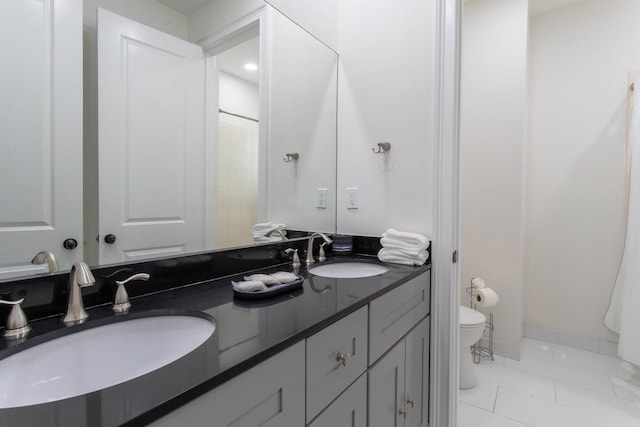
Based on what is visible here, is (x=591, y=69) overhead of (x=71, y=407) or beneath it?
overhead

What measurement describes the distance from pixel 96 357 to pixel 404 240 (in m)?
1.17

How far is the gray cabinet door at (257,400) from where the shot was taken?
19.0 inches

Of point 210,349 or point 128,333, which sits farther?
point 128,333

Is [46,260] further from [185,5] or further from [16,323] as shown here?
[185,5]

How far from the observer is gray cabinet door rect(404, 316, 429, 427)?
124cm

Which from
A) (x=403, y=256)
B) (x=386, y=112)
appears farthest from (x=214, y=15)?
(x=403, y=256)

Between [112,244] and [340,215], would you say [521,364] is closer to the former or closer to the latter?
[340,215]

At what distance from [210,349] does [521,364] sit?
245 centimetres

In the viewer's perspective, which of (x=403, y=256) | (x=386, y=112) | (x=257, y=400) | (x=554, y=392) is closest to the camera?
(x=257, y=400)

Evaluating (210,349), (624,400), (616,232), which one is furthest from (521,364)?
(210,349)

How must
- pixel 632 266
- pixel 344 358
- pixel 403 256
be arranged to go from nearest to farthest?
pixel 344 358 → pixel 403 256 → pixel 632 266

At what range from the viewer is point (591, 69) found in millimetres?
2350

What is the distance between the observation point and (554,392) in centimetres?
190

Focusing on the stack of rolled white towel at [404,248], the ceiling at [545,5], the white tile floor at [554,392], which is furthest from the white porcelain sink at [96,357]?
the ceiling at [545,5]
